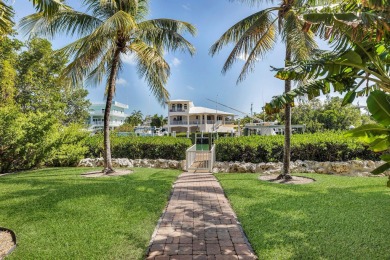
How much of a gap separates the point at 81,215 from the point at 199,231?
259 centimetres

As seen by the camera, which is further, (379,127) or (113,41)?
(113,41)

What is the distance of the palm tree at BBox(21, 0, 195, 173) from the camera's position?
32.6 feet

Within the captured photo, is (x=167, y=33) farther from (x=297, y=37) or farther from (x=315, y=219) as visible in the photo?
(x=315, y=219)

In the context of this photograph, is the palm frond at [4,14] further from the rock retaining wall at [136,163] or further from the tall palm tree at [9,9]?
the rock retaining wall at [136,163]

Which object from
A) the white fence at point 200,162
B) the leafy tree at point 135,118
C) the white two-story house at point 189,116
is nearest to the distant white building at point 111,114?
the leafy tree at point 135,118

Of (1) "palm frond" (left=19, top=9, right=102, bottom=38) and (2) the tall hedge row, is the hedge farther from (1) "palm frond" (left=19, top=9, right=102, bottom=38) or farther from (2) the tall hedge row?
(1) "palm frond" (left=19, top=9, right=102, bottom=38)

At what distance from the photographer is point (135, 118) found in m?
86.9

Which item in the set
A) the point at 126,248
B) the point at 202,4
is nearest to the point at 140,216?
the point at 126,248

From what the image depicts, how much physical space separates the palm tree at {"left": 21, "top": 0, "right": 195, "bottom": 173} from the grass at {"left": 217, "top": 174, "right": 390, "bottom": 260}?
5.78 m

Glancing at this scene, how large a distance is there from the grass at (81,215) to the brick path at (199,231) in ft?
0.93

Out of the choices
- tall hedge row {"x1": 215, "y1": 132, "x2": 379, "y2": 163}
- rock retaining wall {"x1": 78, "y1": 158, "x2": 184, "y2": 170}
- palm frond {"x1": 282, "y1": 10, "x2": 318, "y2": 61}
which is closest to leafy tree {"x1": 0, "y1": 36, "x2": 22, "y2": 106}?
rock retaining wall {"x1": 78, "y1": 158, "x2": 184, "y2": 170}

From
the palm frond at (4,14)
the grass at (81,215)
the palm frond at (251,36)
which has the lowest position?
the grass at (81,215)

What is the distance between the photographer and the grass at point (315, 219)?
4.14 meters

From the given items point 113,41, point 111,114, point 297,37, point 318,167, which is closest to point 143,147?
point 113,41
